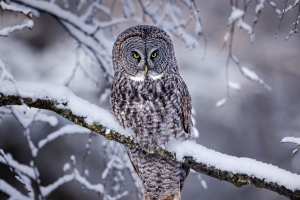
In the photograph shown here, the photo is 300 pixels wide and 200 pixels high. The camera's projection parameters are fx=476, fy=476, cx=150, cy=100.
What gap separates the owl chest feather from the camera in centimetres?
312

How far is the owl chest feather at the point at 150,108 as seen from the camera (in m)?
3.12

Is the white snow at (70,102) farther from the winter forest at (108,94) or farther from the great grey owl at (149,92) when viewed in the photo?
the great grey owl at (149,92)

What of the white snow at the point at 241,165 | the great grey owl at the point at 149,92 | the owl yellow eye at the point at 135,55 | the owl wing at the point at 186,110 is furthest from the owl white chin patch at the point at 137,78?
the white snow at the point at 241,165

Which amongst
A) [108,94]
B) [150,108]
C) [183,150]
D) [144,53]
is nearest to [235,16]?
[144,53]

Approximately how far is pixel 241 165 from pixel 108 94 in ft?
4.98

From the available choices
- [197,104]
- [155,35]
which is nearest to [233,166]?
[155,35]

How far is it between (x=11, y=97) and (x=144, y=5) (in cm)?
168

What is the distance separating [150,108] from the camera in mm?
3129

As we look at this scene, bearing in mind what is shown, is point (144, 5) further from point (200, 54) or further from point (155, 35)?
point (200, 54)

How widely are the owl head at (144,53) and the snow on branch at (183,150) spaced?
1.93ft

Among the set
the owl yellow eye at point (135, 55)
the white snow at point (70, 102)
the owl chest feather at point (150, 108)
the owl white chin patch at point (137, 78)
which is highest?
the owl yellow eye at point (135, 55)

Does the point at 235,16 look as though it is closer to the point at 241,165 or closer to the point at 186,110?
the point at 186,110

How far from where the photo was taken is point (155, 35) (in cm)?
329

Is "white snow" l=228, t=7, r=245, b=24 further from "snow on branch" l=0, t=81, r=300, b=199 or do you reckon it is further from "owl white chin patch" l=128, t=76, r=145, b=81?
"snow on branch" l=0, t=81, r=300, b=199
